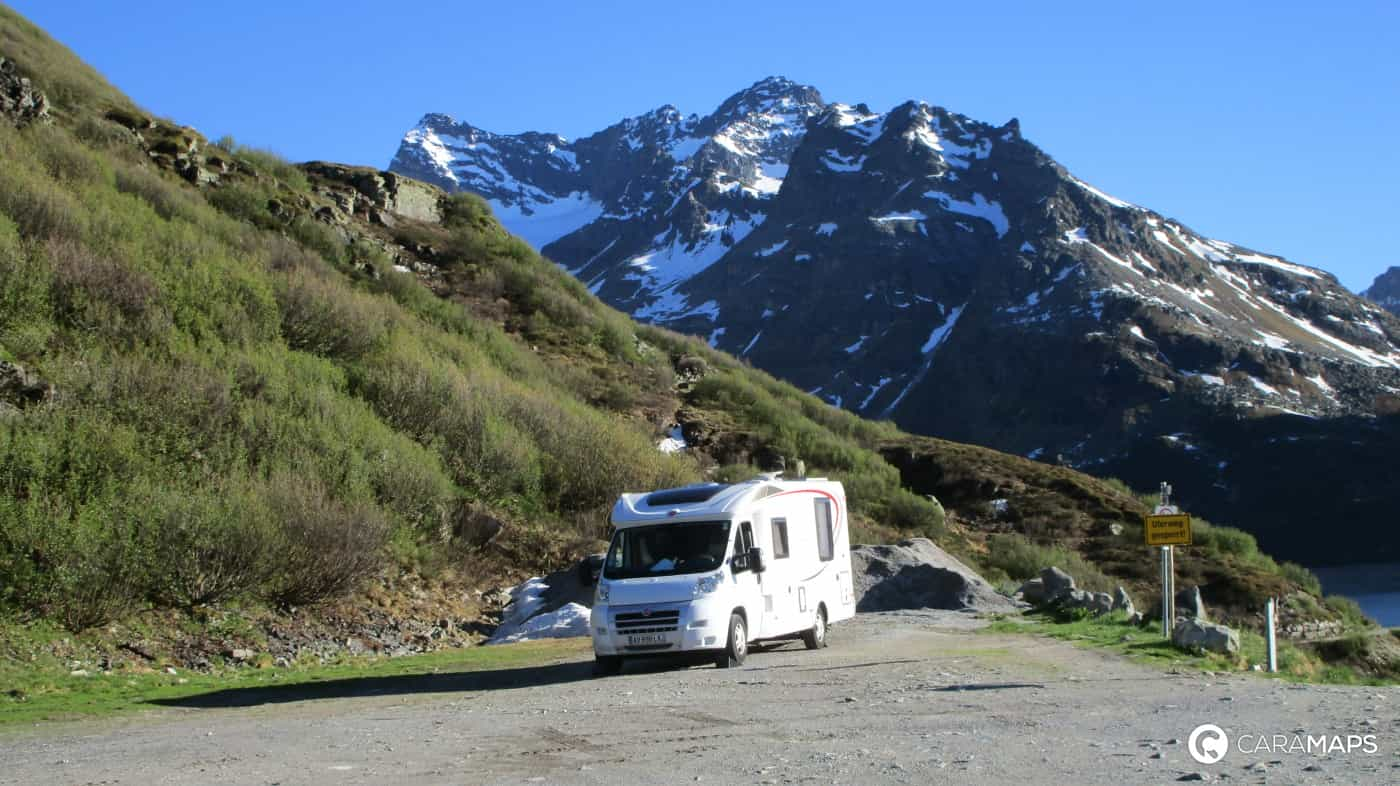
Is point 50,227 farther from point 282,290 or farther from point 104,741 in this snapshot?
point 104,741

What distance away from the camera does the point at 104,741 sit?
404 inches

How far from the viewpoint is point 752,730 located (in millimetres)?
9773

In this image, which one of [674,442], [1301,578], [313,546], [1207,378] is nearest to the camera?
[313,546]

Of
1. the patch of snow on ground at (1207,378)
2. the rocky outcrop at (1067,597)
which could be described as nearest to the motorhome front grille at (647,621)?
the rocky outcrop at (1067,597)

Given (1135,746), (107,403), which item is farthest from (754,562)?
(107,403)

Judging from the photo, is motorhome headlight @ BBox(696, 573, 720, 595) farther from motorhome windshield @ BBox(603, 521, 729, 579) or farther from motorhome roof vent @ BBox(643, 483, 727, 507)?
motorhome roof vent @ BBox(643, 483, 727, 507)

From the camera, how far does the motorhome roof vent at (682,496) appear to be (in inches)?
628

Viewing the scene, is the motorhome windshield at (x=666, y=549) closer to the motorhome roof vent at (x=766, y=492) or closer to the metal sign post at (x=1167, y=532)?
the motorhome roof vent at (x=766, y=492)

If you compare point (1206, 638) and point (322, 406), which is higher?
point (322, 406)

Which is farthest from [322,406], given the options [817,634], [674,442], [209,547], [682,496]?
[674,442]

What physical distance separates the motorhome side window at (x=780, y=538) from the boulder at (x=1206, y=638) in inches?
212

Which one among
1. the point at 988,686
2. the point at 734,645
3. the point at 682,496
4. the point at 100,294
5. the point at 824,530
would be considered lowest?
the point at 988,686

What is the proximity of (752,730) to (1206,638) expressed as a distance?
8.49 m

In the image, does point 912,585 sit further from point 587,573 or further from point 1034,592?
point 587,573
